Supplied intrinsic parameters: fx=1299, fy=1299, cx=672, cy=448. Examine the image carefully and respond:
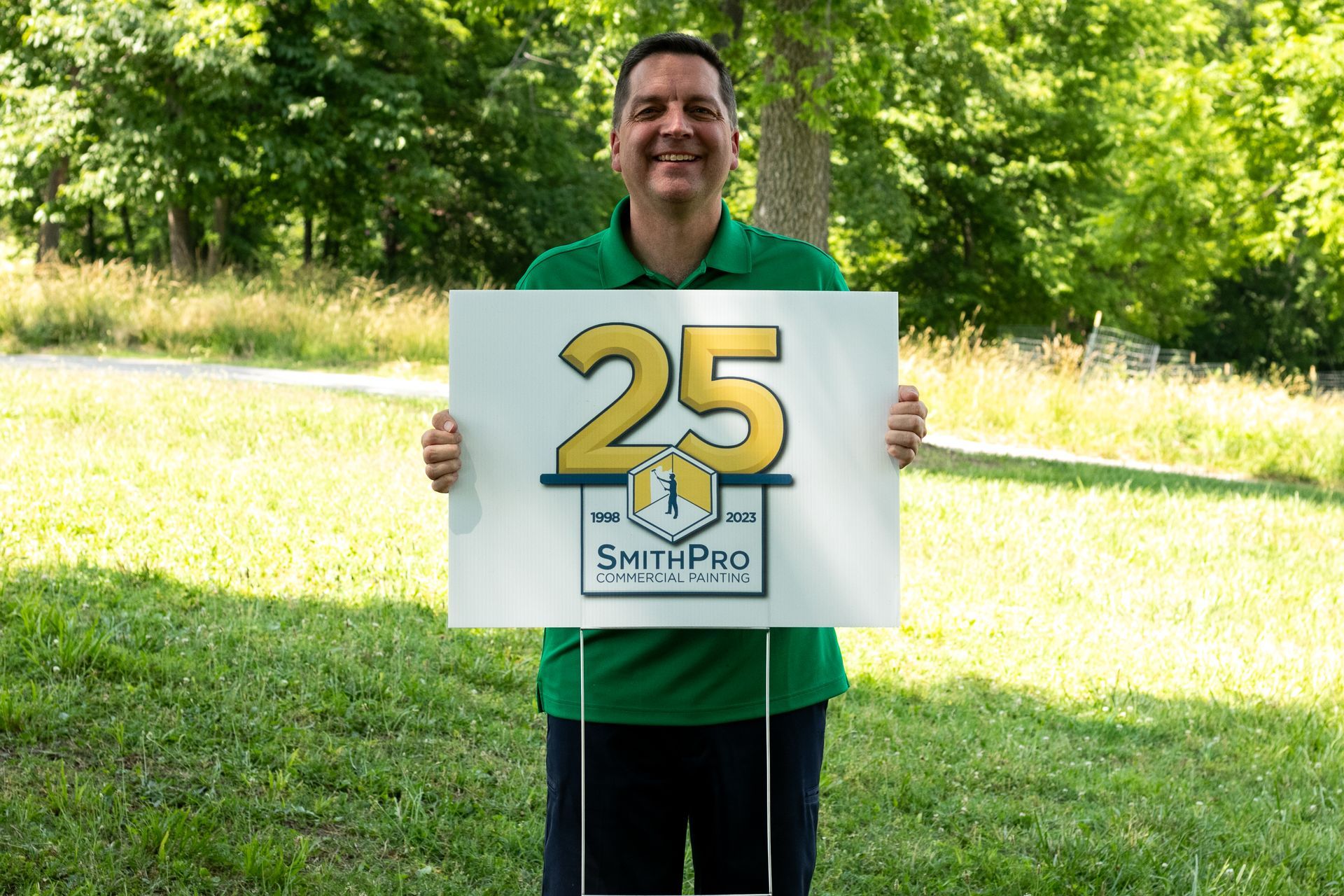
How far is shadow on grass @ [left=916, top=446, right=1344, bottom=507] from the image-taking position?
11.0 metres

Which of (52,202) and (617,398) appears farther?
(52,202)

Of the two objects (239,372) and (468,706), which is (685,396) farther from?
(239,372)

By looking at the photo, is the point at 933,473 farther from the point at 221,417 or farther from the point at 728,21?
the point at 221,417

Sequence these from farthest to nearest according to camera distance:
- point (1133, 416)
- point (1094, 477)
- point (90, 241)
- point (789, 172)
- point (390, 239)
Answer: point (90, 241) < point (390, 239) < point (1133, 416) < point (789, 172) < point (1094, 477)

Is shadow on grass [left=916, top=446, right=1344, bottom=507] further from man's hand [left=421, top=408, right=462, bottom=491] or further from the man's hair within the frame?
man's hand [left=421, top=408, right=462, bottom=491]

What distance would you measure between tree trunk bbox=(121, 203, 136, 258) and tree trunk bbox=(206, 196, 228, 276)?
390 centimetres

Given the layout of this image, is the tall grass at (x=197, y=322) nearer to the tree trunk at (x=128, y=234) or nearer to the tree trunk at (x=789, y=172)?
the tree trunk at (x=789, y=172)

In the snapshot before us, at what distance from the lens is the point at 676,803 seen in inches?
99.5

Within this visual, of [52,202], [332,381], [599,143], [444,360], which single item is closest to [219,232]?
[52,202]

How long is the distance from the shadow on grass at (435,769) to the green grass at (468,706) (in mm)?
13

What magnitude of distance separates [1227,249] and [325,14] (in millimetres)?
19506

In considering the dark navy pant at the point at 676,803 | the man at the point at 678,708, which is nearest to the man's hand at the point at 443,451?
the man at the point at 678,708

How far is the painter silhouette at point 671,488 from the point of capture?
2467 mm

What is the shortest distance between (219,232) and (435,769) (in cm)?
2524
